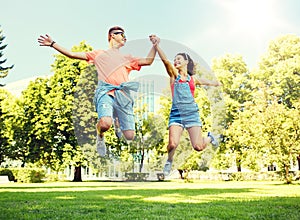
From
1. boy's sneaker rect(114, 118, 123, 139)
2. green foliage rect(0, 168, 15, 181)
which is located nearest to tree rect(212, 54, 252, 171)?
green foliage rect(0, 168, 15, 181)

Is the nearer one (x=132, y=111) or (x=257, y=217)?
(x=132, y=111)

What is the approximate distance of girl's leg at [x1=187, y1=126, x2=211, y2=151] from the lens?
3.26 metres

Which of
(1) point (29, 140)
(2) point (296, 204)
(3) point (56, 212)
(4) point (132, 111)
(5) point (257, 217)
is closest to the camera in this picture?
(4) point (132, 111)

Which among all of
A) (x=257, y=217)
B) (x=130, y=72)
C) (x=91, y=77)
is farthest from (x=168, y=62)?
(x=257, y=217)

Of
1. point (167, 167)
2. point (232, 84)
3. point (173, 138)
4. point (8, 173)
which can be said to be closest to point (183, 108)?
point (173, 138)

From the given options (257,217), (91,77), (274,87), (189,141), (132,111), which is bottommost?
(257,217)

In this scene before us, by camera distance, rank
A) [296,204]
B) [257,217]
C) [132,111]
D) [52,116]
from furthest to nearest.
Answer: [52,116]
[296,204]
[257,217]
[132,111]

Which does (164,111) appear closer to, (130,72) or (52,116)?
(130,72)

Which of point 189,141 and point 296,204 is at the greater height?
point 189,141

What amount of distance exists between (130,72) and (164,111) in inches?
17.2

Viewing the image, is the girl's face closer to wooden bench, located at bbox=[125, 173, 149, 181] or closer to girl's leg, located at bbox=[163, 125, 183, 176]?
girl's leg, located at bbox=[163, 125, 183, 176]

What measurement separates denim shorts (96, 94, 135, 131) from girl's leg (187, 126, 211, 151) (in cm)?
54

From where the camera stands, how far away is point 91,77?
3168 millimetres

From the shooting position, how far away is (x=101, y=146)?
3.20 m
